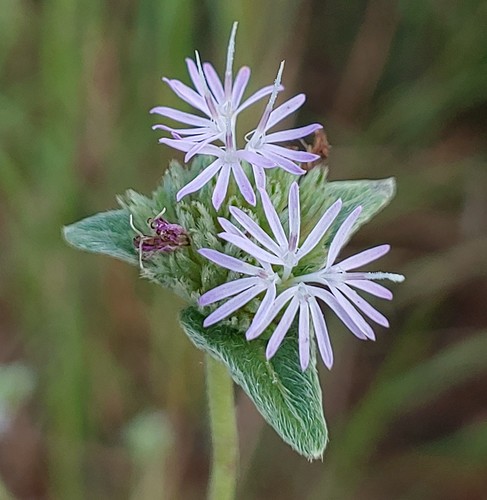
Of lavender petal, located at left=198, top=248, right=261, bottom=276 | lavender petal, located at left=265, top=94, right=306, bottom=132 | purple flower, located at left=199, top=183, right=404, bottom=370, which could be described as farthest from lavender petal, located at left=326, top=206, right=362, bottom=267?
lavender petal, located at left=265, top=94, right=306, bottom=132

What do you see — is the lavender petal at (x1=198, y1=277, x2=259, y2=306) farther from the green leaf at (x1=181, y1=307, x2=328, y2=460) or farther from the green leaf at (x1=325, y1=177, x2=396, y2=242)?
the green leaf at (x1=325, y1=177, x2=396, y2=242)

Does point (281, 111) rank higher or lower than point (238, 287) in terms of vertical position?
higher

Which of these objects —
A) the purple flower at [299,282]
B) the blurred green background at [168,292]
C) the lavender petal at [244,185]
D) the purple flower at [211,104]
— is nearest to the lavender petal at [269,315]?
the purple flower at [299,282]

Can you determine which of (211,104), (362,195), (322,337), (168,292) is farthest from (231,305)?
(168,292)

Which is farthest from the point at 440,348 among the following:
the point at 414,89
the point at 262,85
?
the point at 262,85

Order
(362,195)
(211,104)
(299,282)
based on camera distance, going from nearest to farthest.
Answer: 1. (299,282)
2. (211,104)
3. (362,195)

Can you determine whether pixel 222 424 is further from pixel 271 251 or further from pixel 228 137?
pixel 228 137
